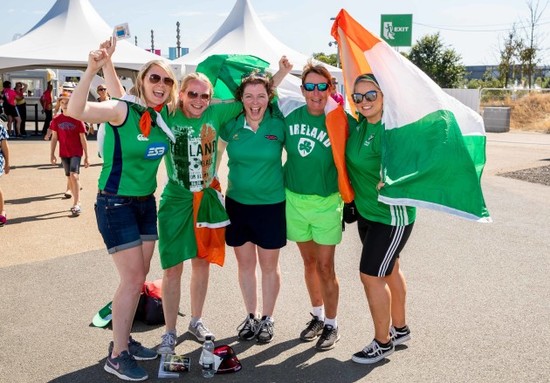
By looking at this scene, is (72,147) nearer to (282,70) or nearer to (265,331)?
(282,70)

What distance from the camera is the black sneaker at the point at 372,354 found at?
411 cm

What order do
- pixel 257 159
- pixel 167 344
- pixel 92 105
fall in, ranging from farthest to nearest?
pixel 257 159, pixel 167 344, pixel 92 105

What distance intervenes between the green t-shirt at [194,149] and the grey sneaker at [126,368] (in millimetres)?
1172

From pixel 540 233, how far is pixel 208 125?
5.49 meters

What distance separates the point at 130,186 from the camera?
12.3 feet

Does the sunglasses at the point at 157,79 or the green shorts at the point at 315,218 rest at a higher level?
the sunglasses at the point at 157,79

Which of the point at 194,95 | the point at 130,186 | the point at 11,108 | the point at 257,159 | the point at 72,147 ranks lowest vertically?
the point at 72,147

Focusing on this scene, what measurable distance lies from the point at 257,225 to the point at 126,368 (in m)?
1.29

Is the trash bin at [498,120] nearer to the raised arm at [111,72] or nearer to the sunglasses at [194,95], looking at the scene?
the sunglasses at [194,95]

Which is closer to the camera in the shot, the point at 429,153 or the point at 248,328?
the point at 429,153

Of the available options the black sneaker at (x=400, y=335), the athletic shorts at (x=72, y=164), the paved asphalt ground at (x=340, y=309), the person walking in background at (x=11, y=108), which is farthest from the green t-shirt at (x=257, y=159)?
the person walking in background at (x=11, y=108)

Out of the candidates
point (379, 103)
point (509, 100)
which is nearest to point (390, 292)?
point (379, 103)

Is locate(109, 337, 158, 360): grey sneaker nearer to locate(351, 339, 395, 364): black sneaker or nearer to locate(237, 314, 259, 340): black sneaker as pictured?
locate(237, 314, 259, 340): black sneaker

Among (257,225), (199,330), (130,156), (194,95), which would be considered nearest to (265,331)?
(199,330)
